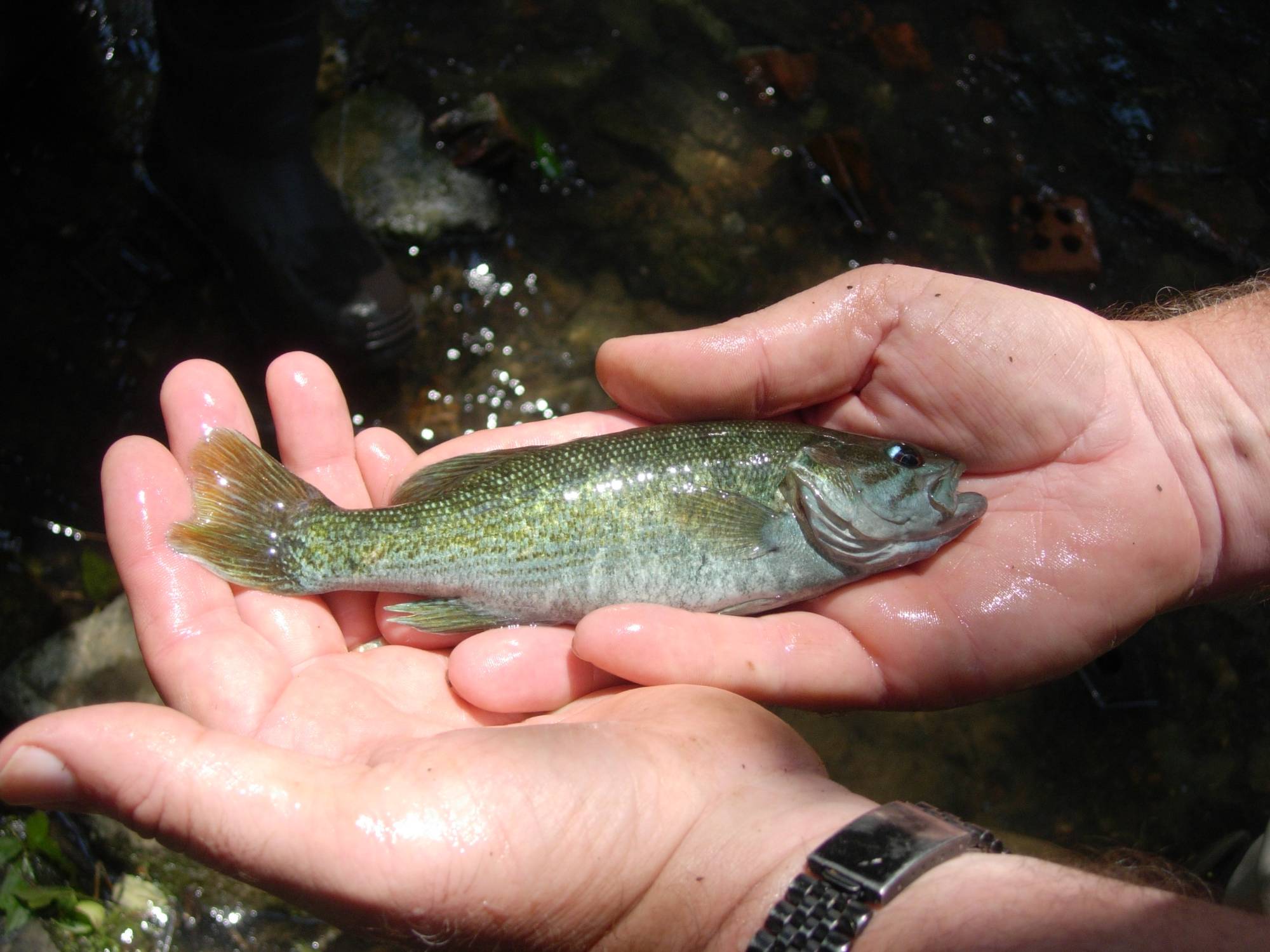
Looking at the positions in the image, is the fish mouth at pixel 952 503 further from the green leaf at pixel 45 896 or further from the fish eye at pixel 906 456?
the green leaf at pixel 45 896

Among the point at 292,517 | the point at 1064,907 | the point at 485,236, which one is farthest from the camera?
the point at 485,236

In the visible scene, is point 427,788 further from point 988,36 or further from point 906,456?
point 988,36

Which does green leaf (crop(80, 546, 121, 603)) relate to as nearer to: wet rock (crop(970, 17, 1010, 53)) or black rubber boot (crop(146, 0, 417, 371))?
black rubber boot (crop(146, 0, 417, 371))

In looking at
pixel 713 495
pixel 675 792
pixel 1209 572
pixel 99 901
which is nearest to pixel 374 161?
pixel 713 495

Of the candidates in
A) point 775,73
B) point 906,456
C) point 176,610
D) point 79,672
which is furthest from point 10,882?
point 775,73

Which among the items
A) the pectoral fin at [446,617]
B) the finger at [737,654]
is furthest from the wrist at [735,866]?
the pectoral fin at [446,617]

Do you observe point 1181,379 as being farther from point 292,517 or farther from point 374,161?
point 374,161
